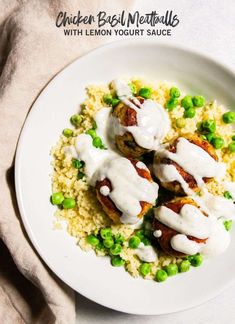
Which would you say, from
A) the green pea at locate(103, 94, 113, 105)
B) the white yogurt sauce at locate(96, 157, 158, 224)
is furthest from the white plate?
the white yogurt sauce at locate(96, 157, 158, 224)

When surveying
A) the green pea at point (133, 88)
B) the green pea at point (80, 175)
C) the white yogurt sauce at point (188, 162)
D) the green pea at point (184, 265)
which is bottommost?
the green pea at point (184, 265)

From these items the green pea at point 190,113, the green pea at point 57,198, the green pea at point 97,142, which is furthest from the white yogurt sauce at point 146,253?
the green pea at point 190,113

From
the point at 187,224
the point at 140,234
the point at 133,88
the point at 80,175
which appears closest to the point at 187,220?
the point at 187,224

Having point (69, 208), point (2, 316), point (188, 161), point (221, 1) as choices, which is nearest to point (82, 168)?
point (69, 208)

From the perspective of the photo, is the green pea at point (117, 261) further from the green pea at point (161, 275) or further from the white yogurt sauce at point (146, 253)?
the green pea at point (161, 275)

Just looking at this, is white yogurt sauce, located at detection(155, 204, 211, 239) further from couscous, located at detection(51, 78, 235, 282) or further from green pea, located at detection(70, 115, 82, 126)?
green pea, located at detection(70, 115, 82, 126)

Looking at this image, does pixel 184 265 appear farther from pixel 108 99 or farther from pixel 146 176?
pixel 108 99
